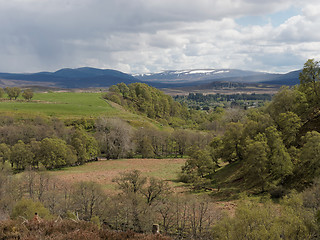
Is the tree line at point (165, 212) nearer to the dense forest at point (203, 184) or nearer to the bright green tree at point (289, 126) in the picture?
the dense forest at point (203, 184)

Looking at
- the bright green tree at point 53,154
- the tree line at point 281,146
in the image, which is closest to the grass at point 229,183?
the tree line at point 281,146

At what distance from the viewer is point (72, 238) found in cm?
1346

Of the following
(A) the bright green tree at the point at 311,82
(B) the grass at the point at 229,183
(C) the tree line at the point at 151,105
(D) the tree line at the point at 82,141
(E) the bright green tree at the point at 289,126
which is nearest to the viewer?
(B) the grass at the point at 229,183

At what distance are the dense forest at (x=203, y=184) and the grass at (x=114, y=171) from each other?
13.1ft

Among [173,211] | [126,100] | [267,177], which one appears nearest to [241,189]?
[267,177]

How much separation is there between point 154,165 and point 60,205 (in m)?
44.3

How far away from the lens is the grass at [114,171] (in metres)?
56.5

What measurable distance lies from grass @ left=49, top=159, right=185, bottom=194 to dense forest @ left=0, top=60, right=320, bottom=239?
3993 millimetres

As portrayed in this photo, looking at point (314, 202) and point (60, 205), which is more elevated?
point (314, 202)

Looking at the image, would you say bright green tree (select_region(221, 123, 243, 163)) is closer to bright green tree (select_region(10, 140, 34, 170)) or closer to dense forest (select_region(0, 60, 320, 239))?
dense forest (select_region(0, 60, 320, 239))

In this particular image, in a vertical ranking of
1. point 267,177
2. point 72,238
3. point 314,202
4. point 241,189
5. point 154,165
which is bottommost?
point 154,165

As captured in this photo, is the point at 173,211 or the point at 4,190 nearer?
the point at 173,211

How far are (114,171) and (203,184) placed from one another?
2837cm

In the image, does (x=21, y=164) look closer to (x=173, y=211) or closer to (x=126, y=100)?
(x=173, y=211)
